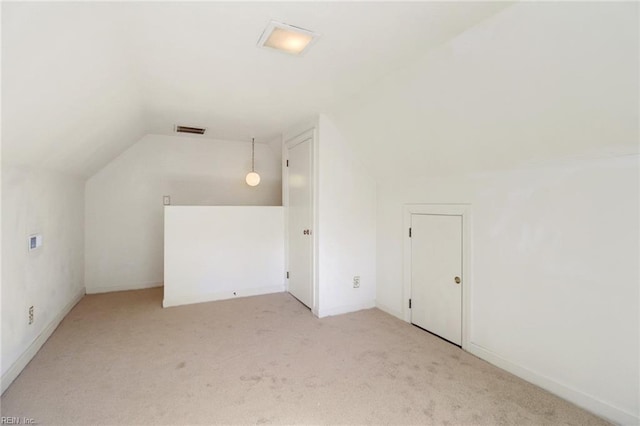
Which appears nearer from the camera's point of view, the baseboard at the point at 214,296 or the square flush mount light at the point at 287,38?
the square flush mount light at the point at 287,38

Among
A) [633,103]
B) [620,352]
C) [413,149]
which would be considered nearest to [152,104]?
[413,149]

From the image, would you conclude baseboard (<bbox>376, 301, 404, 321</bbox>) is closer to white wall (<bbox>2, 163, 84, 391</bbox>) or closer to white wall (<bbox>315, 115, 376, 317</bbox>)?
white wall (<bbox>315, 115, 376, 317</bbox>)

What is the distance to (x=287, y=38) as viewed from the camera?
1883 millimetres

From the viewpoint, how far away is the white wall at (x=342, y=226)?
3404 millimetres

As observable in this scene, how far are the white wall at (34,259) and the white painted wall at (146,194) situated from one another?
59 centimetres

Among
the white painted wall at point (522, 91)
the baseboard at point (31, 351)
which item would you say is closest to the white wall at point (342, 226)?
the white painted wall at point (522, 91)

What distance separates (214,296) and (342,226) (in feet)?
6.31

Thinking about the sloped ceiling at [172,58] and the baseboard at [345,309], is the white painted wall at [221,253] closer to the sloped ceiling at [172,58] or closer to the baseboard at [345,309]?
the baseboard at [345,309]

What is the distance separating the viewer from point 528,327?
85.8 inches

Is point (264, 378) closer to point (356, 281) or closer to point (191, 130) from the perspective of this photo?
point (356, 281)

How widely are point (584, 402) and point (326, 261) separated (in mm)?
2295

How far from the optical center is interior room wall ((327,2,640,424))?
1.54m

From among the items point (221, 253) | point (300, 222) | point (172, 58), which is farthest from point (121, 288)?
point (172, 58)

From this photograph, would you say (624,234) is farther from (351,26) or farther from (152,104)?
(152,104)
